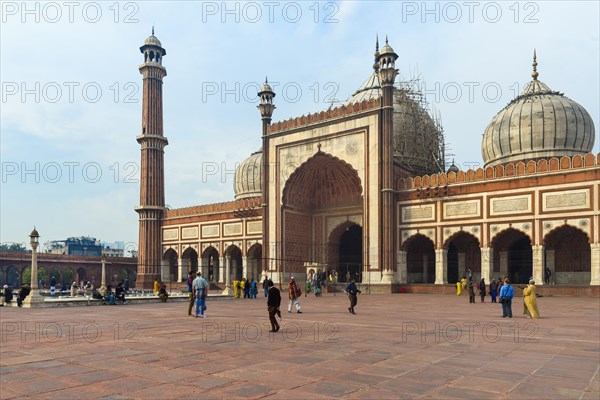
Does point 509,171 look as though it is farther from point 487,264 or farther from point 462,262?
point 462,262

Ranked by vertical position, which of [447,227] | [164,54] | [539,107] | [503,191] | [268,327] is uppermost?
[164,54]

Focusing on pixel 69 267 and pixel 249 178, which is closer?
pixel 249 178

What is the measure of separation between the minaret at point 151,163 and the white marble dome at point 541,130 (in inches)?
1058

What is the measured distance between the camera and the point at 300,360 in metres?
7.20

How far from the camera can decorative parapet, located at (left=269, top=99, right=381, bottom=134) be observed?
31516 millimetres

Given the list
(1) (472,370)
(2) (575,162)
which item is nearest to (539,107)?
(2) (575,162)

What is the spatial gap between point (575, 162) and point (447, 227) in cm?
732

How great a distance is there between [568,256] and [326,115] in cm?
1675

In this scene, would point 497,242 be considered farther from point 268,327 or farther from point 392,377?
point 392,377

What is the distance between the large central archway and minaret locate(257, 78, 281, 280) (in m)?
1.36

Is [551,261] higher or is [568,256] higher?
[568,256]

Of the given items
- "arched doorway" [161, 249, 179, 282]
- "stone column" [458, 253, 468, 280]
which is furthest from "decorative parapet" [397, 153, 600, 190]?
"arched doorway" [161, 249, 179, 282]

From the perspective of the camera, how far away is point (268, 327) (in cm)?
1137

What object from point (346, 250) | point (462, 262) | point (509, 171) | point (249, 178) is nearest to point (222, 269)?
point (249, 178)
